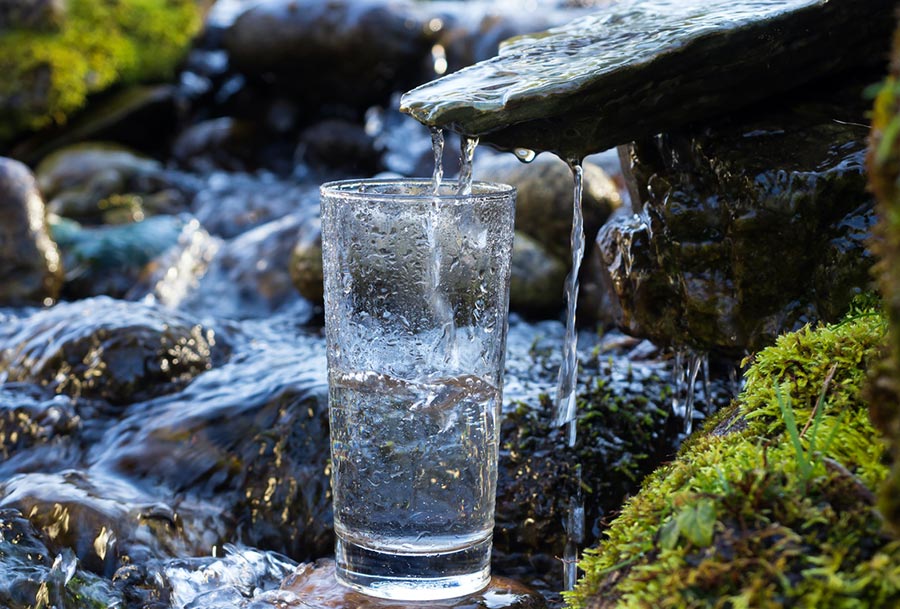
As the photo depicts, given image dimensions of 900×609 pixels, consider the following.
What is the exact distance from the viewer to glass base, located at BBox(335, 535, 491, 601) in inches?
107

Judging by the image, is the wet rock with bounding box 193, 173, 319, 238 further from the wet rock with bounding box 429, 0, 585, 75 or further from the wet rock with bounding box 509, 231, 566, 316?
the wet rock with bounding box 509, 231, 566, 316

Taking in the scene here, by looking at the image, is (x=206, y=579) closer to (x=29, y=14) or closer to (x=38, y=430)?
(x=38, y=430)

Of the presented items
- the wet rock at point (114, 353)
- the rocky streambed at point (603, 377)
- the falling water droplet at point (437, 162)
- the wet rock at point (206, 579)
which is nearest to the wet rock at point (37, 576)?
the rocky streambed at point (603, 377)

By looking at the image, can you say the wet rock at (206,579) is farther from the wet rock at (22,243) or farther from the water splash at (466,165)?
the wet rock at (22,243)

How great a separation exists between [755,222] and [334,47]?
10282mm

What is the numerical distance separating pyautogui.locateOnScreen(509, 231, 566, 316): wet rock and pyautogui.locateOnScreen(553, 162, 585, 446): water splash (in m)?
2.96

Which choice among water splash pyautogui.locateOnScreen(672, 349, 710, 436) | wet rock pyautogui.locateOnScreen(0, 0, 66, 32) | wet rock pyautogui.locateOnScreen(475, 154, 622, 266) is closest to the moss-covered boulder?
water splash pyautogui.locateOnScreen(672, 349, 710, 436)

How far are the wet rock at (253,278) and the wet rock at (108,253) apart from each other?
874 mm

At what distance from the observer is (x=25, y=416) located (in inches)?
183

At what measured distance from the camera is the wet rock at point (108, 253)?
8.58 meters

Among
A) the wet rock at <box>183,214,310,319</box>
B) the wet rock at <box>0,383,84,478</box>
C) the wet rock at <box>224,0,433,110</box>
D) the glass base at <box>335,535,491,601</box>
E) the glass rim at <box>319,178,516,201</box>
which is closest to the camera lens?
the glass rim at <box>319,178,516,201</box>

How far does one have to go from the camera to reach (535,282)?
21.7 ft

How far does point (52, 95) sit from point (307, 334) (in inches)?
296

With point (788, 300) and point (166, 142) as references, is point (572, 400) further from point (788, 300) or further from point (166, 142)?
point (166, 142)
